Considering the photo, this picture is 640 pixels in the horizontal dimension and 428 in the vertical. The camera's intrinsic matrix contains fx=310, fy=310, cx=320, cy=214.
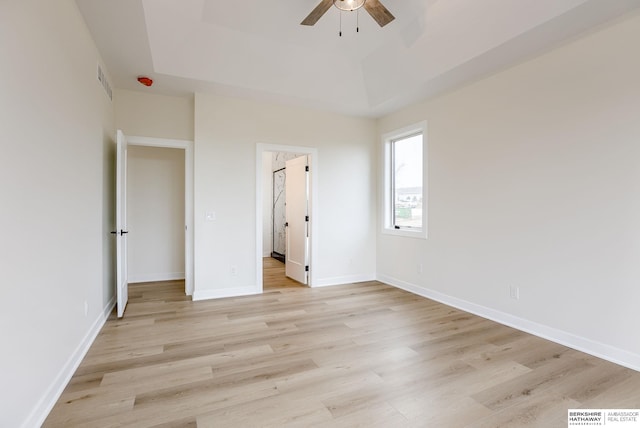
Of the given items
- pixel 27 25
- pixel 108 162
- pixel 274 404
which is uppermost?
pixel 27 25

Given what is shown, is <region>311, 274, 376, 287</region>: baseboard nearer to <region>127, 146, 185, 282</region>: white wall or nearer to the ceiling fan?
<region>127, 146, 185, 282</region>: white wall

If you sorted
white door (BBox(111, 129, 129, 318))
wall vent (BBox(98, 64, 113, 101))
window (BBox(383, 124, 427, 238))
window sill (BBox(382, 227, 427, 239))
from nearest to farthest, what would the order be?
wall vent (BBox(98, 64, 113, 101)) → white door (BBox(111, 129, 129, 318)) → window sill (BBox(382, 227, 427, 239)) → window (BBox(383, 124, 427, 238))

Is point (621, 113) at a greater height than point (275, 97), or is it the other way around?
point (275, 97)

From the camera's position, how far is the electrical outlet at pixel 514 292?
326 cm

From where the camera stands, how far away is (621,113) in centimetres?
254

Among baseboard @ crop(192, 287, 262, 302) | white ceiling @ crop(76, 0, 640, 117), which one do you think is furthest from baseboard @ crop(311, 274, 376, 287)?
white ceiling @ crop(76, 0, 640, 117)

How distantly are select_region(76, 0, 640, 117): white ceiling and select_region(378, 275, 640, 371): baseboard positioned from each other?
2.67 meters

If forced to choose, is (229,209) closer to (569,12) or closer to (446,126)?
(446,126)

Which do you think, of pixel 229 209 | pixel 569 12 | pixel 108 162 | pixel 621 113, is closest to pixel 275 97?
pixel 229 209

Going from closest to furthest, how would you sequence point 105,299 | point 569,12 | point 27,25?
point 27,25 → point 569,12 → point 105,299

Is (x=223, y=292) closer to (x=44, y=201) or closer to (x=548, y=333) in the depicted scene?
(x=44, y=201)

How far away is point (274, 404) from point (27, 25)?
263cm

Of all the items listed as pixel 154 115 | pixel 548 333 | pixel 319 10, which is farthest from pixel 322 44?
pixel 548 333

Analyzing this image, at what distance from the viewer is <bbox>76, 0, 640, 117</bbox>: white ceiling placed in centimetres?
263
